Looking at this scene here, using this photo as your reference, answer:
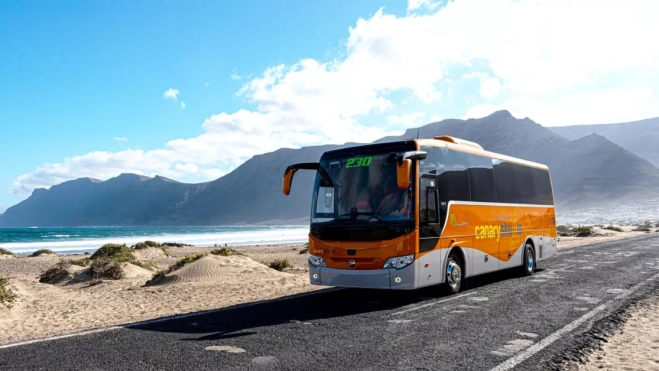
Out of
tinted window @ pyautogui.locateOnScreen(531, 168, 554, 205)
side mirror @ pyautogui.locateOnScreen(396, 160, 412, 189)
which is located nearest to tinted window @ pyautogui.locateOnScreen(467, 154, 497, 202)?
tinted window @ pyautogui.locateOnScreen(531, 168, 554, 205)

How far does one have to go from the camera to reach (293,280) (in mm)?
16281

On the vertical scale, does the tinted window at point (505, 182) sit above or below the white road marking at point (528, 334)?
above

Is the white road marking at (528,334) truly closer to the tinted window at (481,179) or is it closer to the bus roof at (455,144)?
the bus roof at (455,144)

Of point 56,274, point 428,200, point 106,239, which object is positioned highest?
point 428,200

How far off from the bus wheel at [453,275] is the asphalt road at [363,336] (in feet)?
0.99

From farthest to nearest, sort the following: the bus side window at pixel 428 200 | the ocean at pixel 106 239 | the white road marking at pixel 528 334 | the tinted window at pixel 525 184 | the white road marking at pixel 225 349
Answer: the ocean at pixel 106 239 → the tinted window at pixel 525 184 → the bus side window at pixel 428 200 → the white road marking at pixel 528 334 → the white road marking at pixel 225 349

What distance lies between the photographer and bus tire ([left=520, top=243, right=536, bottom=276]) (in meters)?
14.8

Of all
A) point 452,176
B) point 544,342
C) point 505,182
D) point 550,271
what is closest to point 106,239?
point 550,271

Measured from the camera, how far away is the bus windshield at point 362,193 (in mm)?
9875

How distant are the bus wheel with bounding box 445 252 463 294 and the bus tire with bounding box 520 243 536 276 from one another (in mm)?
4490

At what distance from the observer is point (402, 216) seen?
9766mm

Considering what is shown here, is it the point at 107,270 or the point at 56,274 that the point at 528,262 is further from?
the point at 56,274

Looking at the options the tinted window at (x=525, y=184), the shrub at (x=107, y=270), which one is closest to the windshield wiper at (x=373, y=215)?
the tinted window at (x=525, y=184)

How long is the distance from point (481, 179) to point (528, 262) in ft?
14.0
